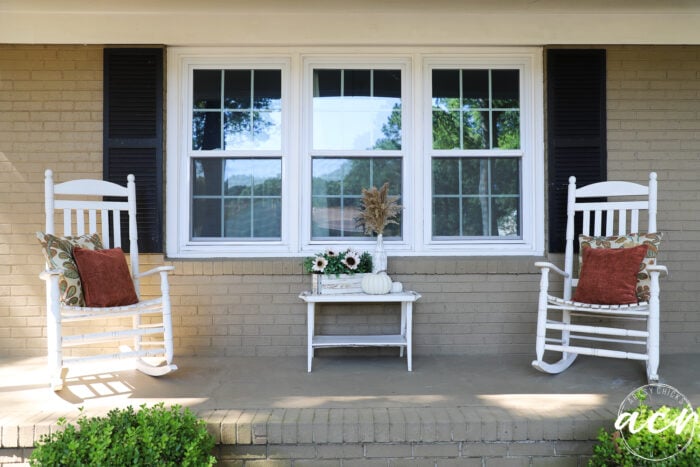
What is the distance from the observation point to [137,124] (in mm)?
3732

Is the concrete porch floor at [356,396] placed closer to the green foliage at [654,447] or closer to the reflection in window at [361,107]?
the green foliage at [654,447]

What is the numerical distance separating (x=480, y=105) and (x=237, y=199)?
73.1 inches

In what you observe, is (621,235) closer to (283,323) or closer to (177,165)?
(283,323)

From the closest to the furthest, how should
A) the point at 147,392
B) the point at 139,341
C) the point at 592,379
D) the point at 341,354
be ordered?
the point at 147,392 < the point at 592,379 < the point at 139,341 < the point at 341,354

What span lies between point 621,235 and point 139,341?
3054 millimetres

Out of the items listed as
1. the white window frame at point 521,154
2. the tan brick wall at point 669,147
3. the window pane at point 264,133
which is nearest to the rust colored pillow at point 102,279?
the window pane at point 264,133

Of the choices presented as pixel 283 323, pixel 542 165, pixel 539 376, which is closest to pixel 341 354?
pixel 283 323

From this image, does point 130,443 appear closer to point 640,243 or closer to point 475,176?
point 475,176

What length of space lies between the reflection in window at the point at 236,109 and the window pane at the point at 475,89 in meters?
1.32

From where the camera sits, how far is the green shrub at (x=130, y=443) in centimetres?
191

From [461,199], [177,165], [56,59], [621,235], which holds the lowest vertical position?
[621,235]

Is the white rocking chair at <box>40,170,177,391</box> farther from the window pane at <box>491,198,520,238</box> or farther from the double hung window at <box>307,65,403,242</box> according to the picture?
the window pane at <box>491,198,520,238</box>

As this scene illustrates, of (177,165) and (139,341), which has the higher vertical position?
(177,165)

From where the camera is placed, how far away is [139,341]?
3.39 meters
